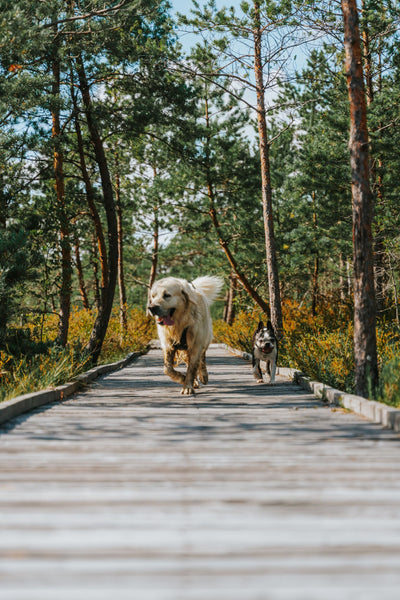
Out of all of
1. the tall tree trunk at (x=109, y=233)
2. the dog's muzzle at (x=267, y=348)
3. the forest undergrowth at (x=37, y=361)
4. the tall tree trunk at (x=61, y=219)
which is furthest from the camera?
the tall tree trunk at (x=109, y=233)

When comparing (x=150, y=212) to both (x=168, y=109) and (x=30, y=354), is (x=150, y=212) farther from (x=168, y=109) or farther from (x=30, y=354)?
(x=30, y=354)

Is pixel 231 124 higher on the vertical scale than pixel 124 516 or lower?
higher

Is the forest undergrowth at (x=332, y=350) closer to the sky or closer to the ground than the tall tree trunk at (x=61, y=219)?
closer to the ground

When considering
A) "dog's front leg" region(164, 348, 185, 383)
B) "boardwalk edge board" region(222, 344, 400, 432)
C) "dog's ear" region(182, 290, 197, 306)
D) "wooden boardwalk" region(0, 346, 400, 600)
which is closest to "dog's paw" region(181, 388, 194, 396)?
"dog's front leg" region(164, 348, 185, 383)

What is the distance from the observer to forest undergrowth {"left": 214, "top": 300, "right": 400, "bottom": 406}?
7.45m

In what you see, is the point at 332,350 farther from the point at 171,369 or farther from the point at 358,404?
the point at 358,404

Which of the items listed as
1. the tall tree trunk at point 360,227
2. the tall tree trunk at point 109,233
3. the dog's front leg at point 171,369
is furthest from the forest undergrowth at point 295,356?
the dog's front leg at point 171,369

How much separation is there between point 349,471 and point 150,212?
26215 mm

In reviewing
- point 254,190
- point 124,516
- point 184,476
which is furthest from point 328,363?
point 254,190

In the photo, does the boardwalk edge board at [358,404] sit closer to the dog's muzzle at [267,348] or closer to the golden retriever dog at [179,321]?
the dog's muzzle at [267,348]

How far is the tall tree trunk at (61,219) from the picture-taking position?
43.6 ft

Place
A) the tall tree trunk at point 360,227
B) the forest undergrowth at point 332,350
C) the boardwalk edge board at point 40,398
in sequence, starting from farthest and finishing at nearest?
the forest undergrowth at point 332,350, the tall tree trunk at point 360,227, the boardwalk edge board at point 40,398

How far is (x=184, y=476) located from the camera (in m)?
4.00

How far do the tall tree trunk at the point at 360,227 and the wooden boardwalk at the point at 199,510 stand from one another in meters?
1.23
